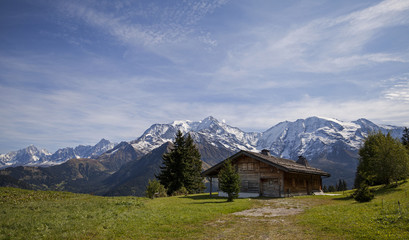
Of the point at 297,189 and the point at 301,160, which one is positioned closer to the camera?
the point at 297,189

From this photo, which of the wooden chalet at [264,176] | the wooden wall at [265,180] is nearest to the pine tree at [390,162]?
the wooden chalet at [264,176]

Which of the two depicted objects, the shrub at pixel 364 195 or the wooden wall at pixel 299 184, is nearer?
the shrub at pixel 364 195

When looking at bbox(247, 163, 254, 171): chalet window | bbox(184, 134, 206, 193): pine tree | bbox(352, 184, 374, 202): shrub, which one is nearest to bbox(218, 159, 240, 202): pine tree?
bbox(247, 163, 254, 171): chalet window

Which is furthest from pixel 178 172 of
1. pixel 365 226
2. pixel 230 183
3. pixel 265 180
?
pixel 365 226

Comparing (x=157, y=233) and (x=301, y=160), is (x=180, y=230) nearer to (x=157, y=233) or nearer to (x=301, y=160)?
(x=157, y=233)

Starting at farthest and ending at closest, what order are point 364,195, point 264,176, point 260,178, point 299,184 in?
point 299,184 → point 260,178 → point 264,176 → point 364,195

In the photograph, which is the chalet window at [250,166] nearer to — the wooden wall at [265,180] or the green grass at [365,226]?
the wooden wall at [265,180]

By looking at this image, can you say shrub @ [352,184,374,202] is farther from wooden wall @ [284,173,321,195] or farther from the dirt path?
wooden wall @ [284,173,321,195]

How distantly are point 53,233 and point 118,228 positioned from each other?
3030mm

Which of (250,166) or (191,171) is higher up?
(250,166)

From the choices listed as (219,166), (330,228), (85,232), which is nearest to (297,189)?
(219,166)

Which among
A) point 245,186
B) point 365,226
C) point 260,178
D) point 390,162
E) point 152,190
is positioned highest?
point 390,162

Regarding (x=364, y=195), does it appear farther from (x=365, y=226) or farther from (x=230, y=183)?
(x=230, y=183)

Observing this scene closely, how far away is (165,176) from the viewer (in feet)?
164
